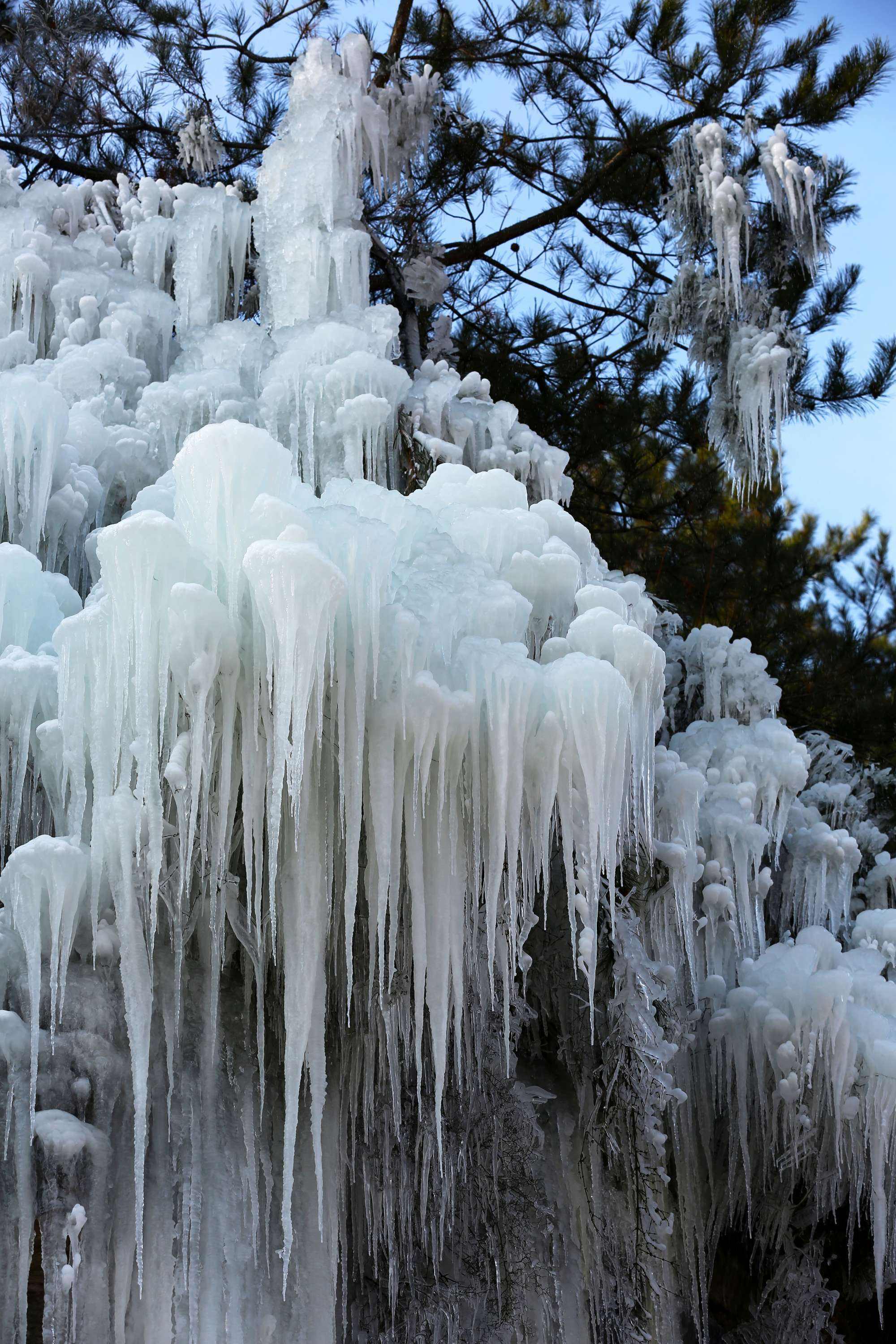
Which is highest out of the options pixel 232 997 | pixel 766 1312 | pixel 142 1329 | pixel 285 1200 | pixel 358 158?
pixel 358 158

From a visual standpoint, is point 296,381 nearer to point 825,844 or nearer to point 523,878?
point 523,878

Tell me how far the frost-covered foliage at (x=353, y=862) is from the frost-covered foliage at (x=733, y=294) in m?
1.45

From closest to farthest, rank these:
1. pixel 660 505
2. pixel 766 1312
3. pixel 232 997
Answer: pixel 232 997 → pixel 766 1312 → pixel 660 505

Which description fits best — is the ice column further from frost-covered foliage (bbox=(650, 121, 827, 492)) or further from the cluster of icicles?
the cluster of icicles

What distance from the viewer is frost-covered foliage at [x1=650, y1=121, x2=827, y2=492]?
293 inches

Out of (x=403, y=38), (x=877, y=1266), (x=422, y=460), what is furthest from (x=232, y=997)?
(x=403, y=38)

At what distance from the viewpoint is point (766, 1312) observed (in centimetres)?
658

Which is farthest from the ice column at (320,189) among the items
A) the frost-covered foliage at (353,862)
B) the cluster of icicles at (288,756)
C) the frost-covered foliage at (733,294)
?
the cluster of icicles at (288,756)

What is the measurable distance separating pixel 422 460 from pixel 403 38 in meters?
3.26

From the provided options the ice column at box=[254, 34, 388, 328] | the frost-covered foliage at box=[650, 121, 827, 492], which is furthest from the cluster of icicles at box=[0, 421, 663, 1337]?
the frost-covered foliage at box=[650, 121, 827, 492]

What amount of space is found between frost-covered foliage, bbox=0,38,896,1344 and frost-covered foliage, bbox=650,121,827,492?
145 cm

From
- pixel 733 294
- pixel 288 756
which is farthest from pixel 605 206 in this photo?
pixel 288 756

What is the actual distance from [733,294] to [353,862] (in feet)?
16.9

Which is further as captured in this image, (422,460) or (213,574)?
(422,460)
